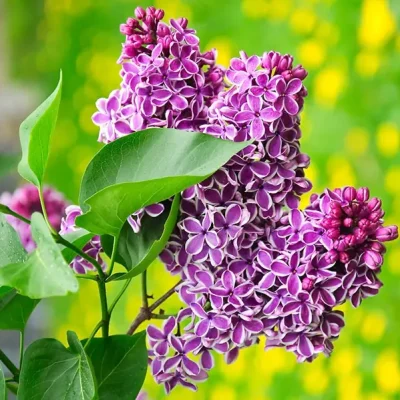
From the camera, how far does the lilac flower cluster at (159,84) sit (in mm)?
452

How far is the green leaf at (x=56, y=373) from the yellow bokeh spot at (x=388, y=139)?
2.61 feet

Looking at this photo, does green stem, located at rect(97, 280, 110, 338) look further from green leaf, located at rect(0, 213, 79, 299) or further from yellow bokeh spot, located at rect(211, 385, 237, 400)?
yellow bokeh spot, located at rect(211, 385, 237, 400)

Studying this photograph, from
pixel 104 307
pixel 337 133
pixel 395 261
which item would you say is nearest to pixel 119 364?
pixel 104 307

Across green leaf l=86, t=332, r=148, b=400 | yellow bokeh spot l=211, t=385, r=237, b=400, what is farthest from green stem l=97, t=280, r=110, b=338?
yellow bokeh spot l=211, t=385, r=237, b=400

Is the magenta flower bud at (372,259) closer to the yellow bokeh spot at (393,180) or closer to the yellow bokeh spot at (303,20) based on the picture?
the yellow bokeh spot at (393,180)

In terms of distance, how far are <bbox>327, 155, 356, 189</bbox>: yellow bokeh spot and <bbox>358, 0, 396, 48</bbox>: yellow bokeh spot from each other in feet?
0.60

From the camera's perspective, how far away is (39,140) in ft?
1.38

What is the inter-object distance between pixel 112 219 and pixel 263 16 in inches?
43.5

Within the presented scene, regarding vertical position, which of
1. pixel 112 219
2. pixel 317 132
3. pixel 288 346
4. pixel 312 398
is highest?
pixel 112 219

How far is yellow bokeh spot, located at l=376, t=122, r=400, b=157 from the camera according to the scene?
3.76 feet

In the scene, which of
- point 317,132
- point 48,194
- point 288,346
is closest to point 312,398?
point 317,132

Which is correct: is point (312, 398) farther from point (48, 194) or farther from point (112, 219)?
point (112, 219)

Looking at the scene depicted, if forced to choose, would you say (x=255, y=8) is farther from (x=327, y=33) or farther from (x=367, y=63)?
(x=367, y=63)

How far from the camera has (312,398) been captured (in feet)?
4.10
